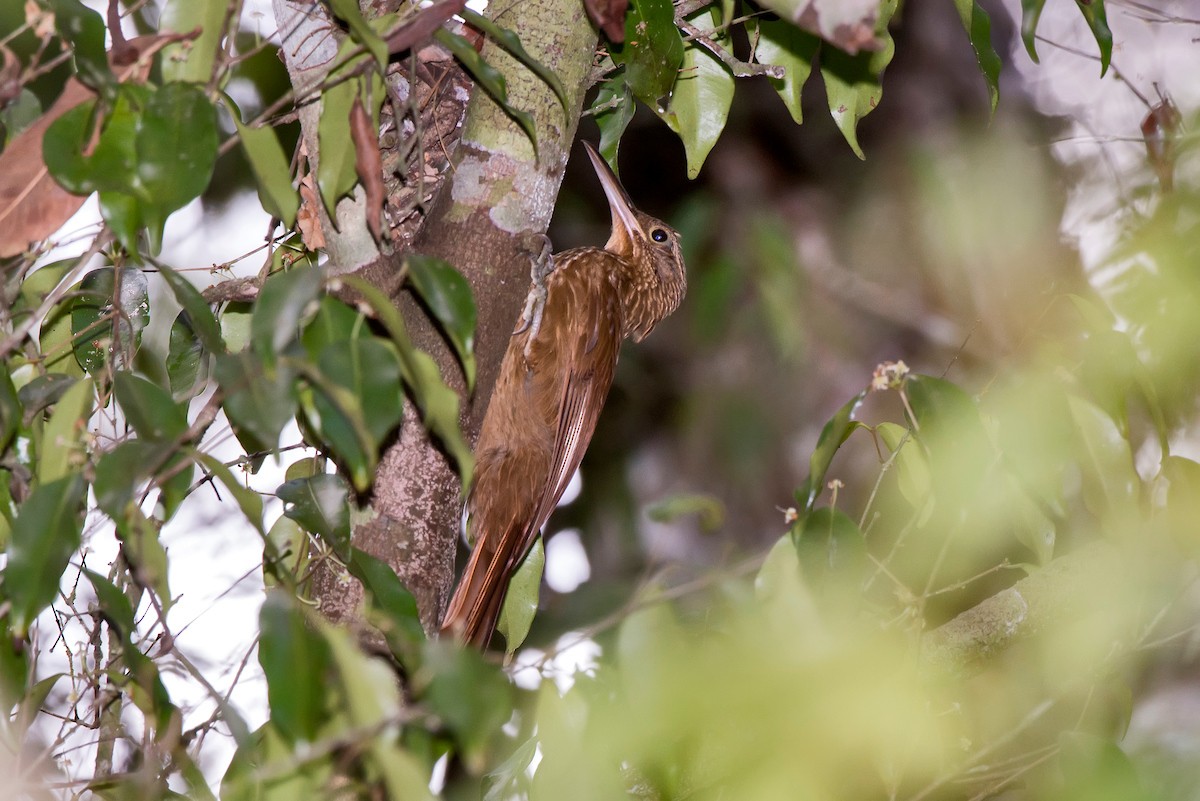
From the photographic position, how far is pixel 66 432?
1152mm

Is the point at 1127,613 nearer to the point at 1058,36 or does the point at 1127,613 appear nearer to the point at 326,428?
the point at 326,428

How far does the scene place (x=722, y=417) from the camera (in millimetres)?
4281

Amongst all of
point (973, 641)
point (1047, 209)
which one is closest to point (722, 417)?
point (1047, 209)

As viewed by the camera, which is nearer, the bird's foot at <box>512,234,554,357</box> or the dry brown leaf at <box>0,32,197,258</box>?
the dry brown leaf at <box>0,32,197,258</box>

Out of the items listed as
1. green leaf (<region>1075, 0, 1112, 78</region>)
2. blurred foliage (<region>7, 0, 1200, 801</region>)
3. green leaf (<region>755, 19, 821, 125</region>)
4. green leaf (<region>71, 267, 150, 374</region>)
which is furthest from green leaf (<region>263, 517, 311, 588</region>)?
green leaf (<region>1075, 0, 1112, 78</region>)

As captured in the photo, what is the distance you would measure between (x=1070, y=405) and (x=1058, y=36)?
2.67 m

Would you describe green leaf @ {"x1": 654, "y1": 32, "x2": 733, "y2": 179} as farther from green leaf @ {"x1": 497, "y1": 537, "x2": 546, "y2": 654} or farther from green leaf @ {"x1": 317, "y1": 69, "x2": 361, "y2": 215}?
green leaf @ {"x1": 497, "y1": 537, "x2": 546, "y2": 654}

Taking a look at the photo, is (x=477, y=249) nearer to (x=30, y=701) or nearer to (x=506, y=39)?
(x=506, y=39)

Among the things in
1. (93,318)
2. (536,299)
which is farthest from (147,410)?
(536,299)

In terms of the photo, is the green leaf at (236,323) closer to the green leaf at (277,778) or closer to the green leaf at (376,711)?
the green leaf at (277,778)

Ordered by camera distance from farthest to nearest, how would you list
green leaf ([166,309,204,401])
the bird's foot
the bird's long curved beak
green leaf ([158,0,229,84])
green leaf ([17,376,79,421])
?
the bird's long curved beak < the bird's foot < green leaf ([166,309,204,401]) < green leaf ([17,376,79,421]) < green leaf ([158,0,229,84])

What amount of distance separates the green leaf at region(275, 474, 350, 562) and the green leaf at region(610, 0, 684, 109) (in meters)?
0.76

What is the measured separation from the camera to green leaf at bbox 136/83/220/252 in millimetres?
1056

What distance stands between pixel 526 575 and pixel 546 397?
0.65 metres
